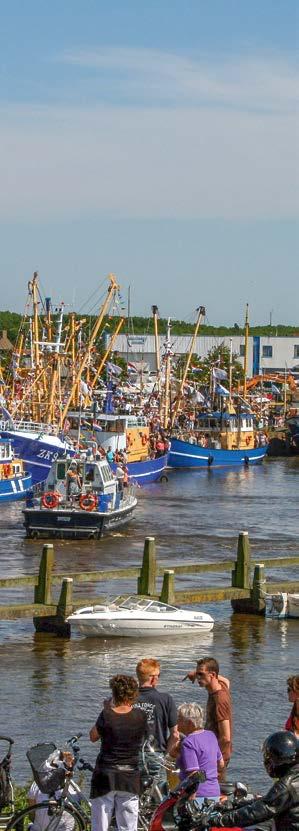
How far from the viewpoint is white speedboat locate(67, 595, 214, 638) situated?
107 feet

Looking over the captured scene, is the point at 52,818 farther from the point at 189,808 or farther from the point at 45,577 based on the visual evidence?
the point at 45,577

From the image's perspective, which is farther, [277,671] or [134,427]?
[134,427]

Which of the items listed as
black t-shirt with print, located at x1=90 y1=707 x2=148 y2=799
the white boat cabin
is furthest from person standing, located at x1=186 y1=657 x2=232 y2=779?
the white boat cabin

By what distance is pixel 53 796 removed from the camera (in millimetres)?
12102

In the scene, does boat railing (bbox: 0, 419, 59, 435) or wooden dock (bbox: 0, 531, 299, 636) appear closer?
wooden dock (bbox: 0, 531, 299, 636)

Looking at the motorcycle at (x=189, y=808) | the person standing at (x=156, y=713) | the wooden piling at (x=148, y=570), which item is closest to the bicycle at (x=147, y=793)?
the person standing at (x=156, y=713)

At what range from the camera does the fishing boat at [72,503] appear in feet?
184

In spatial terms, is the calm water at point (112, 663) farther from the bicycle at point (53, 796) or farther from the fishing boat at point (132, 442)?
the fishing boat at point (132, 442)

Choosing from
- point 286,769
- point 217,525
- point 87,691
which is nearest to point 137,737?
point 286,769

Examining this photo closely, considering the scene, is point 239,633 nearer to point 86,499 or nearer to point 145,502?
point 86,499

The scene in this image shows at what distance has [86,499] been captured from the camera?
5612 cm

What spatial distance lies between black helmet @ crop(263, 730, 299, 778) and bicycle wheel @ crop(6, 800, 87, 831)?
8.61ft

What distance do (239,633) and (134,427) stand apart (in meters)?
60.5

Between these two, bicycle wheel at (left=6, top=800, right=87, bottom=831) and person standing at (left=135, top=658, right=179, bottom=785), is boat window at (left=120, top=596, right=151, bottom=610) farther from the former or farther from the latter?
bicycle wheel at (left=6, top=800, right=87, bottom=831)
